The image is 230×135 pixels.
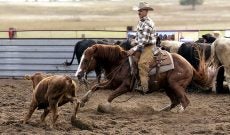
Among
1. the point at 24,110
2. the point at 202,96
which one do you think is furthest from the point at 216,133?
the point at 202,96

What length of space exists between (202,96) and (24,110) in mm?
4500

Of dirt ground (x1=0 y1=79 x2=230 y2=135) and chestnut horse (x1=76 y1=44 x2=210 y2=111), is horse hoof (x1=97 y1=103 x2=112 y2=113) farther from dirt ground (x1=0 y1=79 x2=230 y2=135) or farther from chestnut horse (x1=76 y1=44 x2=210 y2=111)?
dirt ground (x1=0 y1=79 x2=230 y2=135)

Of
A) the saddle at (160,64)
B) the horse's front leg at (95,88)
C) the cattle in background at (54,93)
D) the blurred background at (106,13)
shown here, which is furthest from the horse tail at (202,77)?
the blurred background at (106,13)

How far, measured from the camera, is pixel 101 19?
63.0 metres

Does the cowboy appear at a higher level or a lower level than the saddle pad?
higher

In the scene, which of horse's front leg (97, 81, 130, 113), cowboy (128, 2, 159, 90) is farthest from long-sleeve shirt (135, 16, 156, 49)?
horse's front leg (97, 81, 130, 113)

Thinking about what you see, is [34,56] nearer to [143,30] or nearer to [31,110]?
[143,30]

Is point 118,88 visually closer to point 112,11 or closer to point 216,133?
point 216,133

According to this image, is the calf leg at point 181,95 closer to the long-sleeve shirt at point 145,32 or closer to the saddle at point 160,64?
the saddle at point 160,64

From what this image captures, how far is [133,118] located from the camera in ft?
29.3

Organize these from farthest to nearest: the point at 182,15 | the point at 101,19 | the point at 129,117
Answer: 1. the point at 182,15
2. the point at 101,19
3. the point at 129,117

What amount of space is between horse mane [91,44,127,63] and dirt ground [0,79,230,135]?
2.83 ft

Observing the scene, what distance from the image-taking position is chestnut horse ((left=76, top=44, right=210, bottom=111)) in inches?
367

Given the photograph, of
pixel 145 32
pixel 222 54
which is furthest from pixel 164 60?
pixel 222 54
